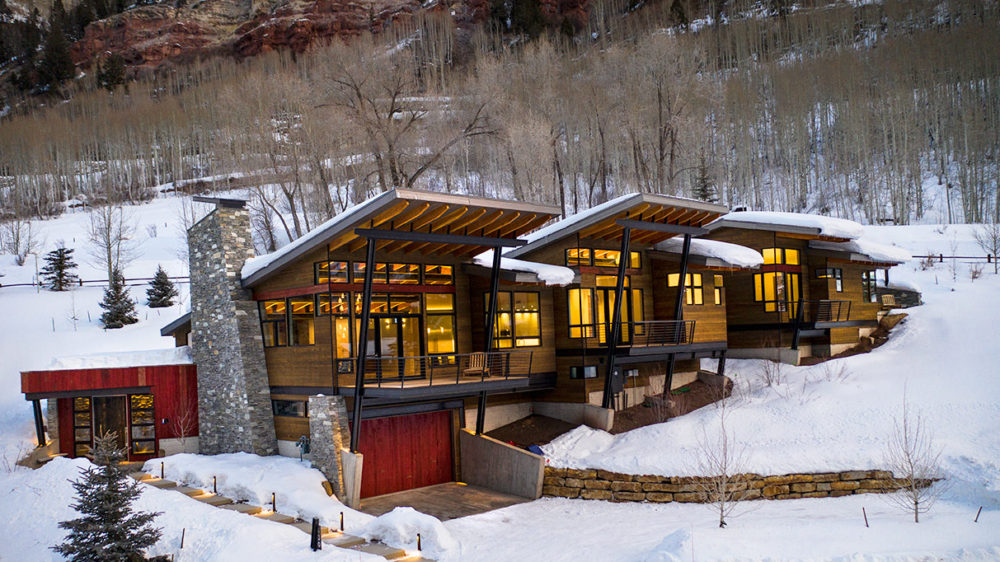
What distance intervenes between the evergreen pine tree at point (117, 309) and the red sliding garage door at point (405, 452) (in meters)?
19.9

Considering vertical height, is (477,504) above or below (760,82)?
below

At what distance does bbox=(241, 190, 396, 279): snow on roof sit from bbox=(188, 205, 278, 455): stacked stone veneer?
64 centimetres

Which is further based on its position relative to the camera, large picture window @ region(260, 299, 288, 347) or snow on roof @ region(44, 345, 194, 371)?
snow on roof @ region(44, 345, 194, 371)

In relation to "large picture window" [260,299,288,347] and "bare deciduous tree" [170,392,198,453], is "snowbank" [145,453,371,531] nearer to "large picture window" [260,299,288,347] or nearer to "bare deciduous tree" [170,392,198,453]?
"bare deciduous tree" [170,392,198,453]

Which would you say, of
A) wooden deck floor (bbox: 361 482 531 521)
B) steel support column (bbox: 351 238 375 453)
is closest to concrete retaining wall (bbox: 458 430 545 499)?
wooden deck floor (bbox: 361 482 531 521)

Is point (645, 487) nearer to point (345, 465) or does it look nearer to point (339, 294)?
point (345, 465)

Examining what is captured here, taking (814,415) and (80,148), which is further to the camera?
(80,148)

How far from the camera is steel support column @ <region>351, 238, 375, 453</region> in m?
17.1

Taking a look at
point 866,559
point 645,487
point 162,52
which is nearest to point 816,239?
point 645,487

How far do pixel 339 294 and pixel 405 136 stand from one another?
20.3 metres

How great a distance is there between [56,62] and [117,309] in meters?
73.9

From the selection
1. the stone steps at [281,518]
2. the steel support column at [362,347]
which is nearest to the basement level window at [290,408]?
the steel support column at [362,347]

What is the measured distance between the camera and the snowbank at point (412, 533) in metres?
14.7

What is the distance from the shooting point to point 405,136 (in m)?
37.0
